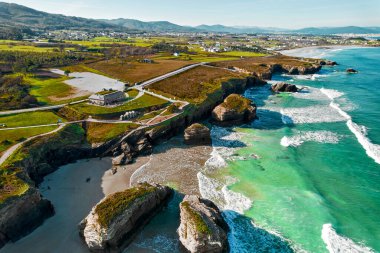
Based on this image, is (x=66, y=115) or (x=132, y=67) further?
(x=132, y=67)

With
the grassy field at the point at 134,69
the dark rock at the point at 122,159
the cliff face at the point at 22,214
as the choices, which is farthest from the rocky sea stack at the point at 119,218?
the grassy field at the point at 134,69

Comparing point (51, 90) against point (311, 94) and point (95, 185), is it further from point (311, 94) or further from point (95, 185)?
point (311, 94)

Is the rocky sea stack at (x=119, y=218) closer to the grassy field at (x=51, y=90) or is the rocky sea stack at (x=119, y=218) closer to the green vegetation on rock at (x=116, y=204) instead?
the green vegetation on rock at (x=116, y=204)

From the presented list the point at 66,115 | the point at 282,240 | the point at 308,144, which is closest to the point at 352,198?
the point at 282,240

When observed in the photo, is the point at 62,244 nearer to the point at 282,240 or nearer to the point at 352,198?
Answer: the point at 282,240

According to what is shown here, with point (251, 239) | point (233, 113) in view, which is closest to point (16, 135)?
point (251, 239)

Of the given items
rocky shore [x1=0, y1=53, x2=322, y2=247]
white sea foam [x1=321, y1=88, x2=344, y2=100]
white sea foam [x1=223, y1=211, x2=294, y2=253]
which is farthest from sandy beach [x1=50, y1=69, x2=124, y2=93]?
white sea foam [x1=321, y1=88, x2=344, y2=100]
